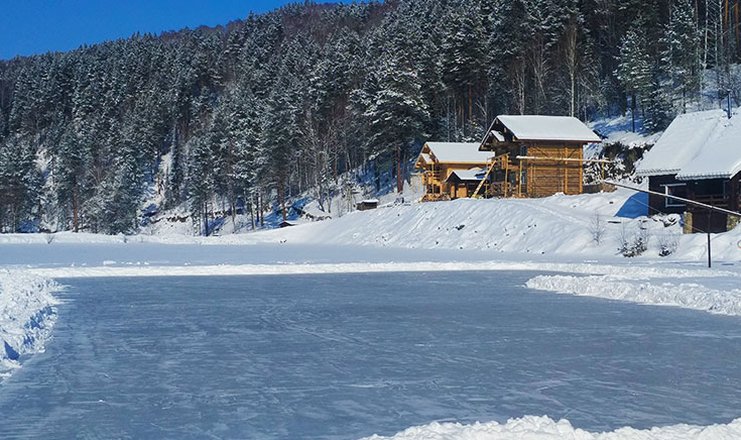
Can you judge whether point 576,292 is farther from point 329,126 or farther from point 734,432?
point 329,126

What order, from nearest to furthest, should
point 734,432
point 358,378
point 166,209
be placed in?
1. point 734,432
2. point 358,378
3. point 166,209

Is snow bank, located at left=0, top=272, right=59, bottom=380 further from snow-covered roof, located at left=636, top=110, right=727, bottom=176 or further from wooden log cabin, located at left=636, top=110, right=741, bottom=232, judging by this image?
snow-covered roof, located at left=636, top=110, right=727, bottom=176

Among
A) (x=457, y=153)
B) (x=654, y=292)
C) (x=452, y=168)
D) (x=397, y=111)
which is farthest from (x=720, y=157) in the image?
(x=397, y=111)

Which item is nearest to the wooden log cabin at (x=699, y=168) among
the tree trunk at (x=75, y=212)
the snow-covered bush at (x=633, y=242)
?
the snow-covered bush at (x=633, y=242)

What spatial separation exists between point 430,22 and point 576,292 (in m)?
71.8

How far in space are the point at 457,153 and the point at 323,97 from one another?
2567 centimetres

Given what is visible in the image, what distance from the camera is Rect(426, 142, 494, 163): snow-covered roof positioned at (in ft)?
207

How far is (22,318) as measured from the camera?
12.9 metres

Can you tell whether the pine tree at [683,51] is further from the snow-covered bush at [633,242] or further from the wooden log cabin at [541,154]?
the snow-covered bush at [633,242]

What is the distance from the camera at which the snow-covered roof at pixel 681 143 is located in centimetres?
3800

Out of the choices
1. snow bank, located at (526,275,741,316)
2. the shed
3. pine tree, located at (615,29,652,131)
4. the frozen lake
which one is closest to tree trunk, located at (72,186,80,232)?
the shed

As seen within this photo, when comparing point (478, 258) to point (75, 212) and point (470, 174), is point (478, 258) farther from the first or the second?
point (75, 212)

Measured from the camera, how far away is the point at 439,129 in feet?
255

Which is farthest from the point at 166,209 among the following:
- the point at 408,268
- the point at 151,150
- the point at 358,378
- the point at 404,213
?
the point at 358,378
